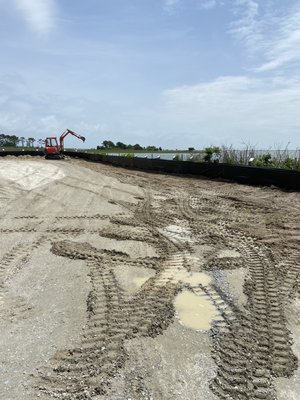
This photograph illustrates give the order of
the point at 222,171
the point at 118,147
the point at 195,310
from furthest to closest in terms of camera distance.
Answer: the point at 118,147 → the point at 222,171 → the point at 195,310

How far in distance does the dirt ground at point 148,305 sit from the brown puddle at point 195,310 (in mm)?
24

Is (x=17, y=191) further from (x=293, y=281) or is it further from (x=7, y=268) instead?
(x=293, y=281)

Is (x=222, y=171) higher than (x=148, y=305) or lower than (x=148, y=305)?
higher

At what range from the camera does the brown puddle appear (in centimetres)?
479

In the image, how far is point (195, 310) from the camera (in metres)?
5.13

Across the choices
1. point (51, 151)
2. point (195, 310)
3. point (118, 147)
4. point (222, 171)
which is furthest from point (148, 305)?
point (118, 147)

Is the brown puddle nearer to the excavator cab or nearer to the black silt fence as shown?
the black silt fence

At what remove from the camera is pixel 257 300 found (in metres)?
5.40

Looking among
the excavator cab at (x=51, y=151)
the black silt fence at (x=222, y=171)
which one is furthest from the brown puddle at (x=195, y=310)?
the excavator cab at (x=51, y=151)

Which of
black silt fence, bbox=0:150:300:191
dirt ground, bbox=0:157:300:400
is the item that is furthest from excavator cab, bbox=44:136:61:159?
dirt ground, bbox=0:157:300:400

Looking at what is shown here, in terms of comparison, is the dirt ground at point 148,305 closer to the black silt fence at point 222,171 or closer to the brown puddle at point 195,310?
the brown puddle at point 195,310

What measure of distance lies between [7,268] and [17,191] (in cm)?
754

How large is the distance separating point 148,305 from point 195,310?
0.57 metres

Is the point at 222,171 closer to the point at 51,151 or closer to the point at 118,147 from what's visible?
the point at 51,151
